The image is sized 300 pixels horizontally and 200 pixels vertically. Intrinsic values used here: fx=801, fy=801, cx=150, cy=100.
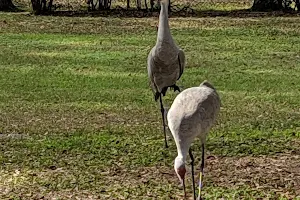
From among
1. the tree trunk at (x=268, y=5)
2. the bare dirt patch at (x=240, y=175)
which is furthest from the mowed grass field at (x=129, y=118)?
the tree trunk at (x=268, y=5)

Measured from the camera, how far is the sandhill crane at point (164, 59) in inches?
286

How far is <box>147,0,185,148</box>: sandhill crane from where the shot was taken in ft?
23.8

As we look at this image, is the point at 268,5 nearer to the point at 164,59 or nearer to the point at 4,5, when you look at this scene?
the point at 4,5

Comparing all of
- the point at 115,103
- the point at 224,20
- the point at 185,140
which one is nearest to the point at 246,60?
the point at 115,103

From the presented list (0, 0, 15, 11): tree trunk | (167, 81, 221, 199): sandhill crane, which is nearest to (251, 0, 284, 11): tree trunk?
(0, 0, 15, 11): tree trunk

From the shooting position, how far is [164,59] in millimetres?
7508

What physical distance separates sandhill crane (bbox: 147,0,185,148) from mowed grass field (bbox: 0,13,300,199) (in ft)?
2.32

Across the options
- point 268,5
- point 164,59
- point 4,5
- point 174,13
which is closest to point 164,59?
point 164,59

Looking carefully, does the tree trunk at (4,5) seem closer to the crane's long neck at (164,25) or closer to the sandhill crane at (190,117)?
the crane's long neck at (164,25)

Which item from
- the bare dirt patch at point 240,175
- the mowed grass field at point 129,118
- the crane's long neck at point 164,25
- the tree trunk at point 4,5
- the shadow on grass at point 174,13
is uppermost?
the crane's long neck at point 164,25

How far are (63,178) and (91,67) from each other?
6.87m

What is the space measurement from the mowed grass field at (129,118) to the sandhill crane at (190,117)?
3.23 ft

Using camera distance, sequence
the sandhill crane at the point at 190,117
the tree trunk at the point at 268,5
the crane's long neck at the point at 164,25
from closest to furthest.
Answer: the sandhill crane at the point at 190,117, the crane's long neck at the point at 164,25, the tree trunk at the point at 268,5

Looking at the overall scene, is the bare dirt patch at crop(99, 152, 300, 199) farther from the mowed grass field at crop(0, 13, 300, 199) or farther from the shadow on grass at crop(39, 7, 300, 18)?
the shadow on grass at crop(39, 7, 300, 18)
